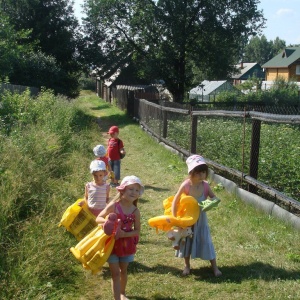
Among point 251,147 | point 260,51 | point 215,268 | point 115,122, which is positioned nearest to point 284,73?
point 115,122

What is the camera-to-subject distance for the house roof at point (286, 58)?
62.9m

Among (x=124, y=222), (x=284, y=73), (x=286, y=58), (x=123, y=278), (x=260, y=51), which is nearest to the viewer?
(x=124, y=222)

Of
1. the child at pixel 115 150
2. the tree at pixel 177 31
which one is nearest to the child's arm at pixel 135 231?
the child at pixel 115 150

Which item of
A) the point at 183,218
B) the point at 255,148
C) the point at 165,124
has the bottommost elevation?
the point at 165,124

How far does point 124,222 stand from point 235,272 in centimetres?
157

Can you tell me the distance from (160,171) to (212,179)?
1.94 metres

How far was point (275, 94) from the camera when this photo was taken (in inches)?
1261

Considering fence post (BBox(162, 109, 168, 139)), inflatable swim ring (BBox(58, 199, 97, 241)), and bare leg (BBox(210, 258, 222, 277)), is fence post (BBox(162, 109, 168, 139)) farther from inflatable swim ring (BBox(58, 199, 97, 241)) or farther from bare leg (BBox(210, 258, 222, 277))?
bare leg (BBox(210, 258, 222, 277))

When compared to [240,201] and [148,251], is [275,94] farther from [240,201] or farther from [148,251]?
[148,251]

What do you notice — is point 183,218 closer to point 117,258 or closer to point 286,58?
point 117,258

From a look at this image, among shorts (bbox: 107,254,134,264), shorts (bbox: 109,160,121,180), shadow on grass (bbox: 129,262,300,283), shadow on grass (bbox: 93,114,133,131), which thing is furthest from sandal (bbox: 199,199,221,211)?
shadow on grass (bbox: 93,114,133,131)

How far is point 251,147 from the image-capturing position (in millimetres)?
7180

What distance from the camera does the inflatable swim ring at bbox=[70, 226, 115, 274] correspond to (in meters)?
3.83

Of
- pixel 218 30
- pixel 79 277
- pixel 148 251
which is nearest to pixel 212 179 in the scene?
pixel 148 251
